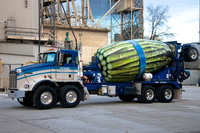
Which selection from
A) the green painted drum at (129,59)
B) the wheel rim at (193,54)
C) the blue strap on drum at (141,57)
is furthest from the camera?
the wheel rim at (193,54)

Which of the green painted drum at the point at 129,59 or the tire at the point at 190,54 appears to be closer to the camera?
the green painted drum at the point at 129,59

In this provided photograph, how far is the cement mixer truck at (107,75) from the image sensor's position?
14.0 metres

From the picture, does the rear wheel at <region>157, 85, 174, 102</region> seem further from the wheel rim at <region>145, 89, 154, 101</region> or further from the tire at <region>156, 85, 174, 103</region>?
the wheel rim at <region>145, 89, 154, 101</region>

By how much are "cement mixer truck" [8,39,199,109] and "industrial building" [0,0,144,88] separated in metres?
4.01

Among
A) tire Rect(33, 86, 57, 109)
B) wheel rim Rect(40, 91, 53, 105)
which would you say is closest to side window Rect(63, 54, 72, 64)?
tire Rect(33, 86, 57, 109)

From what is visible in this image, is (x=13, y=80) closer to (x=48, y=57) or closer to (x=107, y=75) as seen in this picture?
(x=48, y=57)

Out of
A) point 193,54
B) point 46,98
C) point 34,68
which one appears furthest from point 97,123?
point 193,54

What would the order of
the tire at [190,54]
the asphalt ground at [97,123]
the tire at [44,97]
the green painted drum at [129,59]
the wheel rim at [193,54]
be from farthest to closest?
the wheel rim at [193,54], the tire at [190,54], the green painted drum at [129,59], the tire at [44,97], the asphalt ground at [97,123]

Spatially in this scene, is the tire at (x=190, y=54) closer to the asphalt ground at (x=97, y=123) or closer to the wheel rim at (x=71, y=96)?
the asphalt ground at (x=97, y=123)

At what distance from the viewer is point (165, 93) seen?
18531mm

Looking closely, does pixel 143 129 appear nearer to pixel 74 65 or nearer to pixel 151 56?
pixel 74 65

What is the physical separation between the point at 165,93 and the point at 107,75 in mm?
4199

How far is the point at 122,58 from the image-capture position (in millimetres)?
16891

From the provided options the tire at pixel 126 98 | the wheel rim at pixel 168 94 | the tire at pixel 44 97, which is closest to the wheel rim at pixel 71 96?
the tire at pixel 44 97
